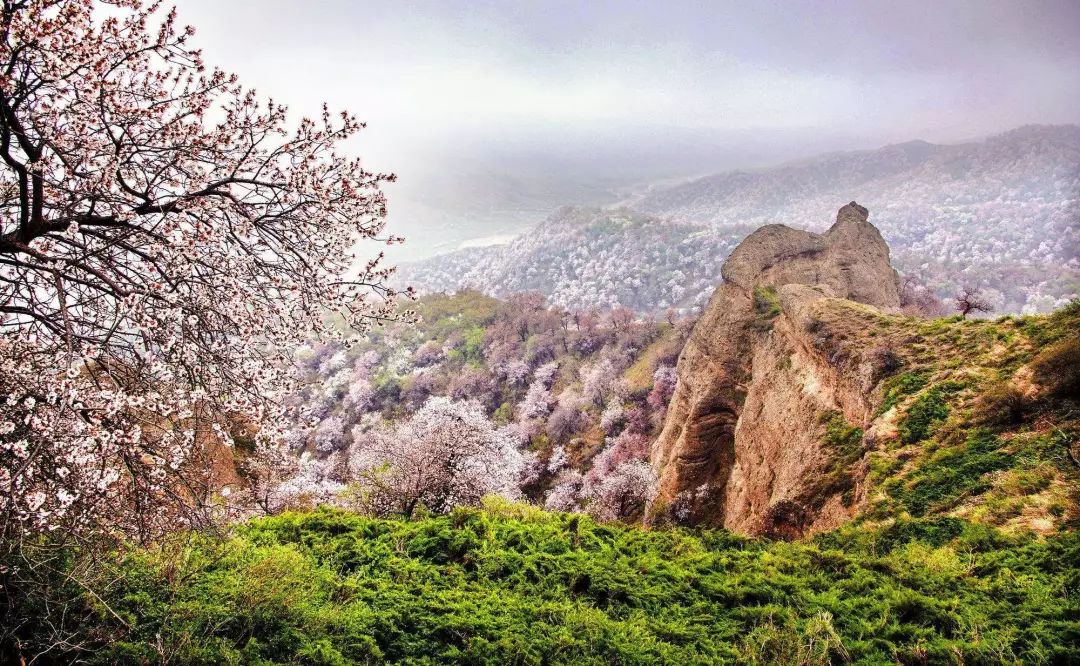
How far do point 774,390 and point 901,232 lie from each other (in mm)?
125211

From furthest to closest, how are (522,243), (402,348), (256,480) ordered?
(522,243), (402,348), (256,480)

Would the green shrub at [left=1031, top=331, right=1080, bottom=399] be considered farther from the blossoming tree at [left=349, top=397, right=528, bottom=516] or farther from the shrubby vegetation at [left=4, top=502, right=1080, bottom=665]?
the blossoming tree at [left=349, top=397, right=528, bottom=516]

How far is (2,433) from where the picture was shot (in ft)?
14.0

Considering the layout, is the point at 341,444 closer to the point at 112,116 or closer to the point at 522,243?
the point at 112,116

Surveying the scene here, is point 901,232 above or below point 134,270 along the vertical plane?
below

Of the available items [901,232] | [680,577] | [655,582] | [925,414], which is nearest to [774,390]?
[925,414]

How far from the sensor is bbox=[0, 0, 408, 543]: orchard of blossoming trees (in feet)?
14.6

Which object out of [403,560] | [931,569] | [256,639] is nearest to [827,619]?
[931,569]

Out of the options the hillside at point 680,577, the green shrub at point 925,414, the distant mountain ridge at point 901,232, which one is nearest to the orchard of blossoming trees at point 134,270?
the hillside at point 680,577

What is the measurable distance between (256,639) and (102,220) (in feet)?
14.0

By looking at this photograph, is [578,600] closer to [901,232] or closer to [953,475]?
[953,475]

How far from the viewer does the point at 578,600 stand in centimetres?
564

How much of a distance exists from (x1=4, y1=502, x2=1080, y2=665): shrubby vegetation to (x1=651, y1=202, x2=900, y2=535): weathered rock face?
13.0ft

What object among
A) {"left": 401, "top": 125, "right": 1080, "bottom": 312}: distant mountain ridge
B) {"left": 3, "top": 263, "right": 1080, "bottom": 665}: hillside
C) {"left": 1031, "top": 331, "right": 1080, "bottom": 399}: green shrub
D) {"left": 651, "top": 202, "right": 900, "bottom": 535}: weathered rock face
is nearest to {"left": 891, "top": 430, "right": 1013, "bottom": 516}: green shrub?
{"left": 3, "top": 263, "right": 1080, "bottom": 665}: hillside
